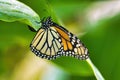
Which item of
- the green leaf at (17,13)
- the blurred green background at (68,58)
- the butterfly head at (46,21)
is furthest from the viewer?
the blurred green background at (68,58)

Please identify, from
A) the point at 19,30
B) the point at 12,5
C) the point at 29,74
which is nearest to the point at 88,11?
the point at 29,74

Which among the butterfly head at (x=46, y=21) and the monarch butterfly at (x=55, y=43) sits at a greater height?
the butterfly head at (x=46, y=21)

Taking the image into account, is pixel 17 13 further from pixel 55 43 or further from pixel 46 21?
pixel 55 43

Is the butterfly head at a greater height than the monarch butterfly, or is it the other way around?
the butterfly head

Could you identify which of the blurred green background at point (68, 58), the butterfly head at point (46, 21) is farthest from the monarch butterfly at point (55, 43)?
the blurred green background at point (68, 58)

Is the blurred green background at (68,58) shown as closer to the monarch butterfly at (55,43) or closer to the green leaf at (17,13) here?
the monarch butterfly at (55,43)

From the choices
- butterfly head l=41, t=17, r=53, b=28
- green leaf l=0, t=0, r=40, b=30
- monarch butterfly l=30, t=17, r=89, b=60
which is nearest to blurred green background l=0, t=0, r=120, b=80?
monarch butterfly l=30, t=17, r=89, b=60

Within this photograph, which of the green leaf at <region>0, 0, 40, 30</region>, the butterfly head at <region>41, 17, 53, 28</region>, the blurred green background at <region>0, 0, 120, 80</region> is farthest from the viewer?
the blurred green background at <region>0, 0, 120, 80</region>

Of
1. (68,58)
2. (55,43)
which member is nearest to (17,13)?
(55,43)

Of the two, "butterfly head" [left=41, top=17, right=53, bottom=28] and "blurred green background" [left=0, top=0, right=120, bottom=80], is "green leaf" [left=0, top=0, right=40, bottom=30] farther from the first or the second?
"blurred green background" [left=0, top=0, right=120, bottom=80]
